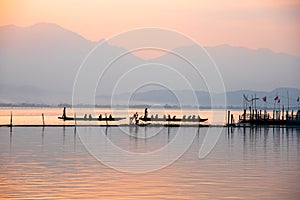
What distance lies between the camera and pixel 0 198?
23.5m

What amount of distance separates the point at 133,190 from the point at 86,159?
12.1 metres

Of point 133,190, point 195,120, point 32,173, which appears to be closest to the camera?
point 133,190

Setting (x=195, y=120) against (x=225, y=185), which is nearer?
(x=225, y=185)

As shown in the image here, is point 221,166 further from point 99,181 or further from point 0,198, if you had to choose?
point 0,198

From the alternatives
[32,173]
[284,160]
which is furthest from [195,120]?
[32,173]

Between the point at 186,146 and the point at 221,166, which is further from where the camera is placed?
the point at 186,146

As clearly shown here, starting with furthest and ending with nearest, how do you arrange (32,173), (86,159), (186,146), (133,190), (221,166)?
(186,146), (86,159), (221,166), (32,173), (133,190)

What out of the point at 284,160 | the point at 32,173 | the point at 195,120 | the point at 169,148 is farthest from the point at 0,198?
the point at 195,120

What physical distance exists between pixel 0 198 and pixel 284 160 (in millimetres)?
18255

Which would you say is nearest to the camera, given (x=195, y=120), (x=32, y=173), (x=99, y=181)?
(x=99, y=181)

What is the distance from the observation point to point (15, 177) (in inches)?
1131

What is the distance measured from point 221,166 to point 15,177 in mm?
9752

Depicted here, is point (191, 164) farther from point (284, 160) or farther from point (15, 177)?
point (15, 177)

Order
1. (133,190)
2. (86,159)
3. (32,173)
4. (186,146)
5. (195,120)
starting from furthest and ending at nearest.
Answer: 1. (195,120)
2. (186,146)
3. (86,159)
4. (32,173)
5. (133,190)
